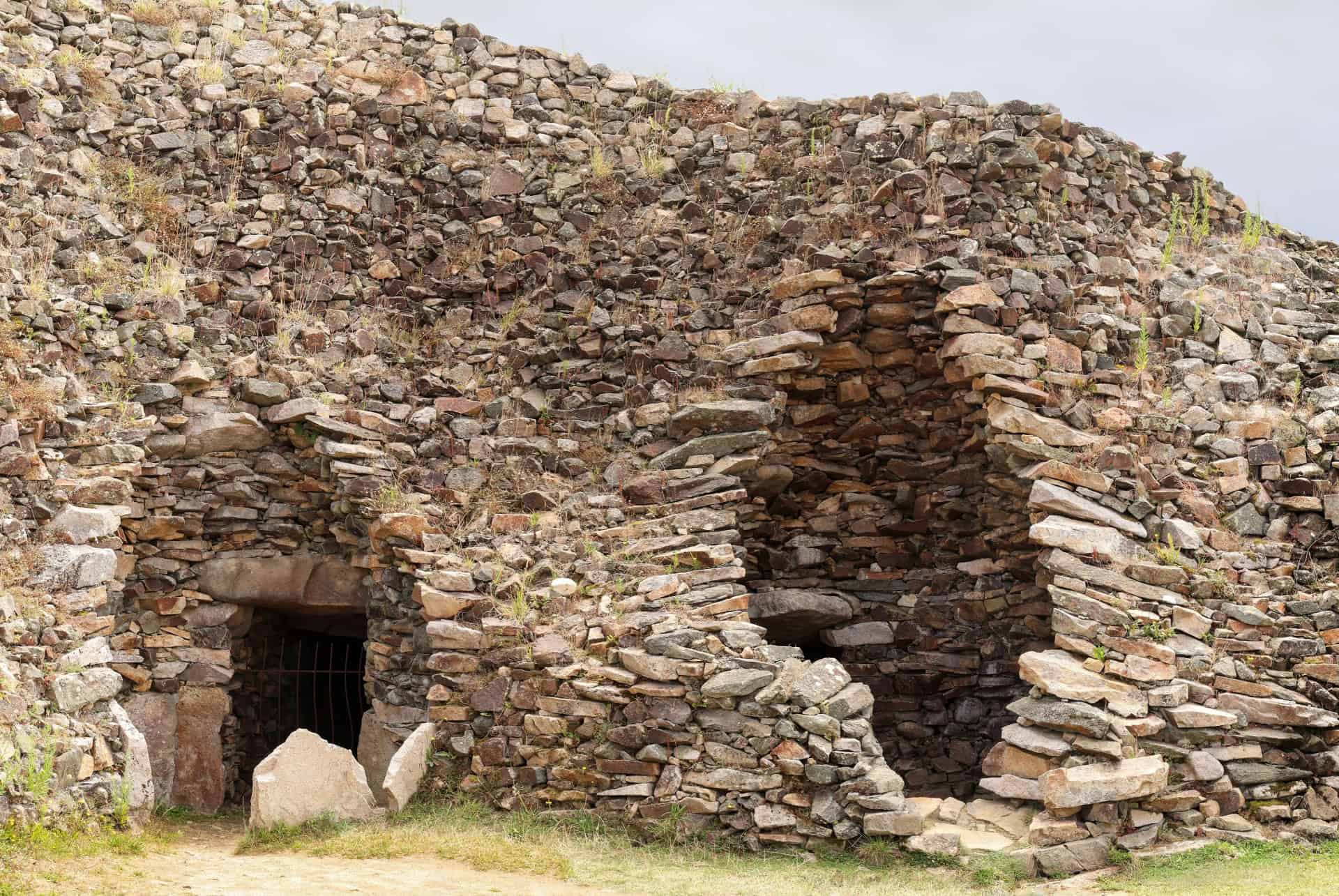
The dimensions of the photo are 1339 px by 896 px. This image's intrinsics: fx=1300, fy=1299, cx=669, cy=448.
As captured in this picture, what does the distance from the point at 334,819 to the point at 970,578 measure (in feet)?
21.1

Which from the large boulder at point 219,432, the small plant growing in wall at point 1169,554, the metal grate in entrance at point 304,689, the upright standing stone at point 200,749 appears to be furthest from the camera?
the metal grate in entrance at point 304,689

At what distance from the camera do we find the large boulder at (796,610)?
41.6ft

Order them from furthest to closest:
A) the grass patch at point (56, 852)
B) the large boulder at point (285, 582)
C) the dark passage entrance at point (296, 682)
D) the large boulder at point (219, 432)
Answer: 1. the dark passage entrance at point (296, 682)
2. the large boulder at point (285, 582)
3. the large boulder at point (219, 432)
4. the grass patch at point (56, 852)

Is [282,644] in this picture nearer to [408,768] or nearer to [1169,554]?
[408,768]

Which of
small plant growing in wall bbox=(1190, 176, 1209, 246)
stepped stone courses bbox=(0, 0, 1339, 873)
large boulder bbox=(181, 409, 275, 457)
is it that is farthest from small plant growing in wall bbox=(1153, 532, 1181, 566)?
large boulder bbox=(181, 409, 275, 457)

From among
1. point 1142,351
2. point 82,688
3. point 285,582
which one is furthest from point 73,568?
point 1142,351

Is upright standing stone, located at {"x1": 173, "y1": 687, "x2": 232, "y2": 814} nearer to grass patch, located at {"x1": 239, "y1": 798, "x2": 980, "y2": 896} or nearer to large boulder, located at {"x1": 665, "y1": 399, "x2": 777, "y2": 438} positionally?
grass patch, located at {"x1": 239, "y1": 798, "x2": 980, "y2": 896}

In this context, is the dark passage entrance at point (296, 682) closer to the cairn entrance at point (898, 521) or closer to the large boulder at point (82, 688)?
the large boulder at point (82, 688)

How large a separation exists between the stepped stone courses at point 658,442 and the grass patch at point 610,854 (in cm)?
20

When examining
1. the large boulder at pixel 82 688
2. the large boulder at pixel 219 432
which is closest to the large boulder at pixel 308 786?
the large boulder at pixel 82 688

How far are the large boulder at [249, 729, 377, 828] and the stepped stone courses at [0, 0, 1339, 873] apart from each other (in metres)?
0.31

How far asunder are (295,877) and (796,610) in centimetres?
594

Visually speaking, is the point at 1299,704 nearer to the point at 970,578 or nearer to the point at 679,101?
the point at 970,578

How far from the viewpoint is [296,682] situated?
12438 millimetres
